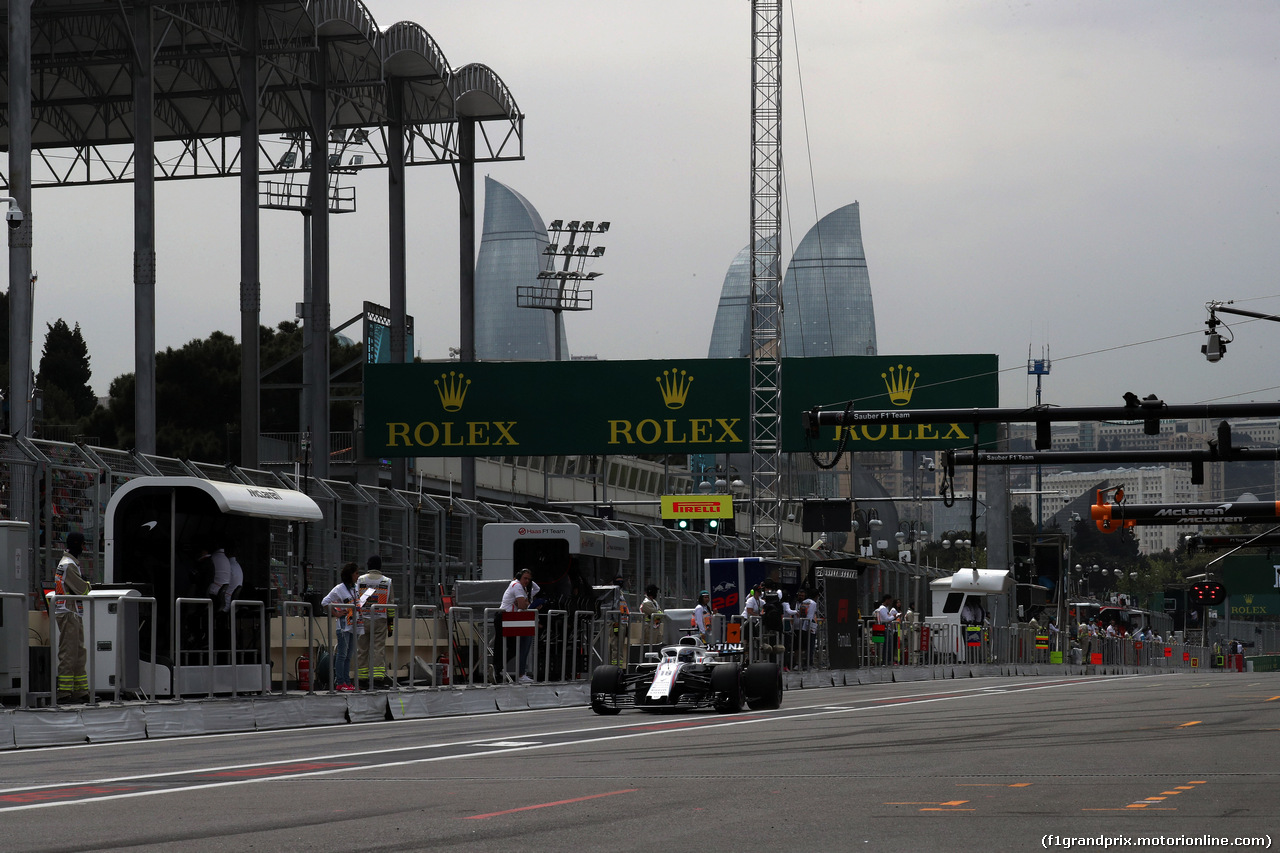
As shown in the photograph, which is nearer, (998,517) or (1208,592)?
(998,517)

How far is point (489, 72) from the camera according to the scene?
151 feet

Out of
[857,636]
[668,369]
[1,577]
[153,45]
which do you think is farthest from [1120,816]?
[668,369]

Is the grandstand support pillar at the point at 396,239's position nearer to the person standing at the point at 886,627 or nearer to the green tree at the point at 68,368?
the person standing at the point at 886,627

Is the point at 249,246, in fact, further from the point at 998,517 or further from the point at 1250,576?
the point at 1250,576

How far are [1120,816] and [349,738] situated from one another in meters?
8.59

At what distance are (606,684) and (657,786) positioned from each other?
9.25 meters

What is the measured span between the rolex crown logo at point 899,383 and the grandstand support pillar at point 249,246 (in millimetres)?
15664

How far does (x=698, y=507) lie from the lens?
55656 mm

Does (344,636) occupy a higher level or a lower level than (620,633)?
higher

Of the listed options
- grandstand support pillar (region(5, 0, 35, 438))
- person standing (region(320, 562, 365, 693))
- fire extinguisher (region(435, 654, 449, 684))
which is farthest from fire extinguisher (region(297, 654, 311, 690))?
grandstand support pillar (region(5, 0, 35, 438))

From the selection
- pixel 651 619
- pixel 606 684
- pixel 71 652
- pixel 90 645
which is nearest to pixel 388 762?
pixel 90 645

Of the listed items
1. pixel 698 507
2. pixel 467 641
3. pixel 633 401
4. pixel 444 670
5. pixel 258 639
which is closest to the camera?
pixel 258 639

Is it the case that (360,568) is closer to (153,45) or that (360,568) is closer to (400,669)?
(400,669)

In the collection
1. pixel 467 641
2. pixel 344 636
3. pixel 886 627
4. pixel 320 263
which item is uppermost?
pixel 320 263
